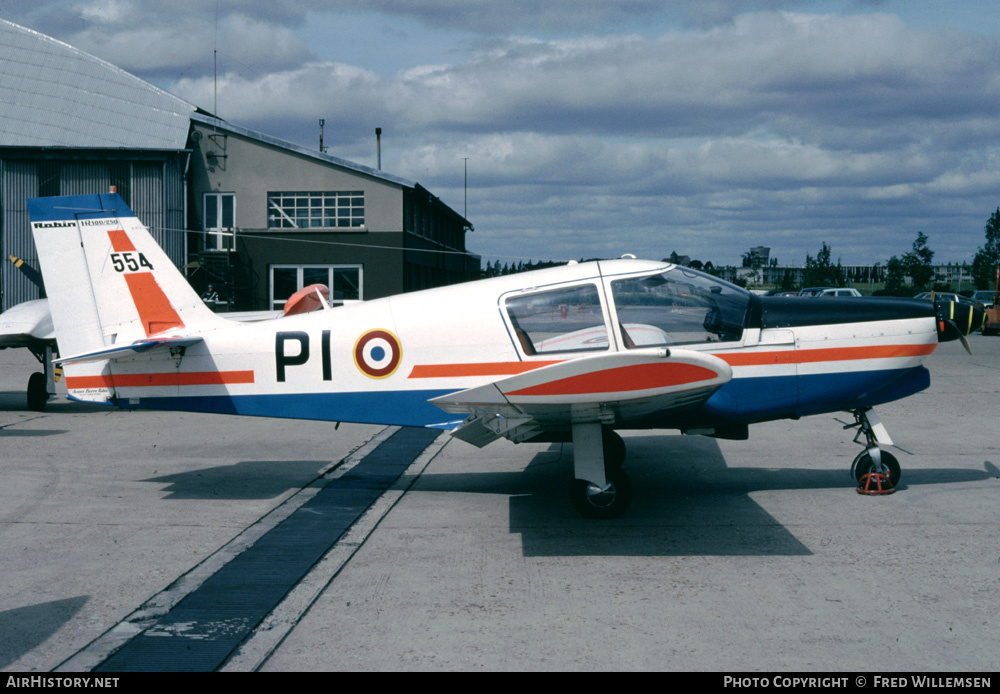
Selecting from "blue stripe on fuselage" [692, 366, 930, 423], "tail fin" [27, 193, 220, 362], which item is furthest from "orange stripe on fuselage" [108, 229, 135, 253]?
"blue stripe on fuselage" [692, 366, 930, 423]

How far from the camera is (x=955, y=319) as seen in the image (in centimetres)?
739

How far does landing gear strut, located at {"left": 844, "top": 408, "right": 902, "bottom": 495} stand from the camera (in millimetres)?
7355

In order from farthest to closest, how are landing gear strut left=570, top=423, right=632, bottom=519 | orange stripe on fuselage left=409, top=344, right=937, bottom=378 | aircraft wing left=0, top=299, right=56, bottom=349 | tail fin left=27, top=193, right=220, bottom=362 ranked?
aircraft wing left=0, top=299, right=56, bottom=349 → tail fin left=27, top=193, right=220, bottom=362 → orange stripe on fuselage left=409, top=344, right=937, bottom=378 → landing gear strut left=570, top=423, right=632, bottom=519

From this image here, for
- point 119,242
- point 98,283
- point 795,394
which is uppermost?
point 119,242

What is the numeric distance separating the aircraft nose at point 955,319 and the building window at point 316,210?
27596 mm

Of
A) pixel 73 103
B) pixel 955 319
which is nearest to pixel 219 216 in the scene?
pixel 73 103

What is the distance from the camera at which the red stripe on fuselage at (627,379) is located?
559cm

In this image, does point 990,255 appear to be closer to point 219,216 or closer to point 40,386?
point 219,216

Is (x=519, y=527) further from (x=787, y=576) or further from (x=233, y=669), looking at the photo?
(x=233, y=669)

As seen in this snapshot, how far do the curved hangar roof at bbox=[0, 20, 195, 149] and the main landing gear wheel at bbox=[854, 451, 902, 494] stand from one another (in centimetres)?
3010

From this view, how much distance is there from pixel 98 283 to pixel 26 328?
5.78 m

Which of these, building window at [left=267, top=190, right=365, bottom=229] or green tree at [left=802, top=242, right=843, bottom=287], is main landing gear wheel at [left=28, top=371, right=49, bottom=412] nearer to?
building window at [left=267, top=190, right=365, bottom=229]

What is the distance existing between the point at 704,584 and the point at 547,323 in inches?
104

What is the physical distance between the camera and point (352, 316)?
24.3 feet
